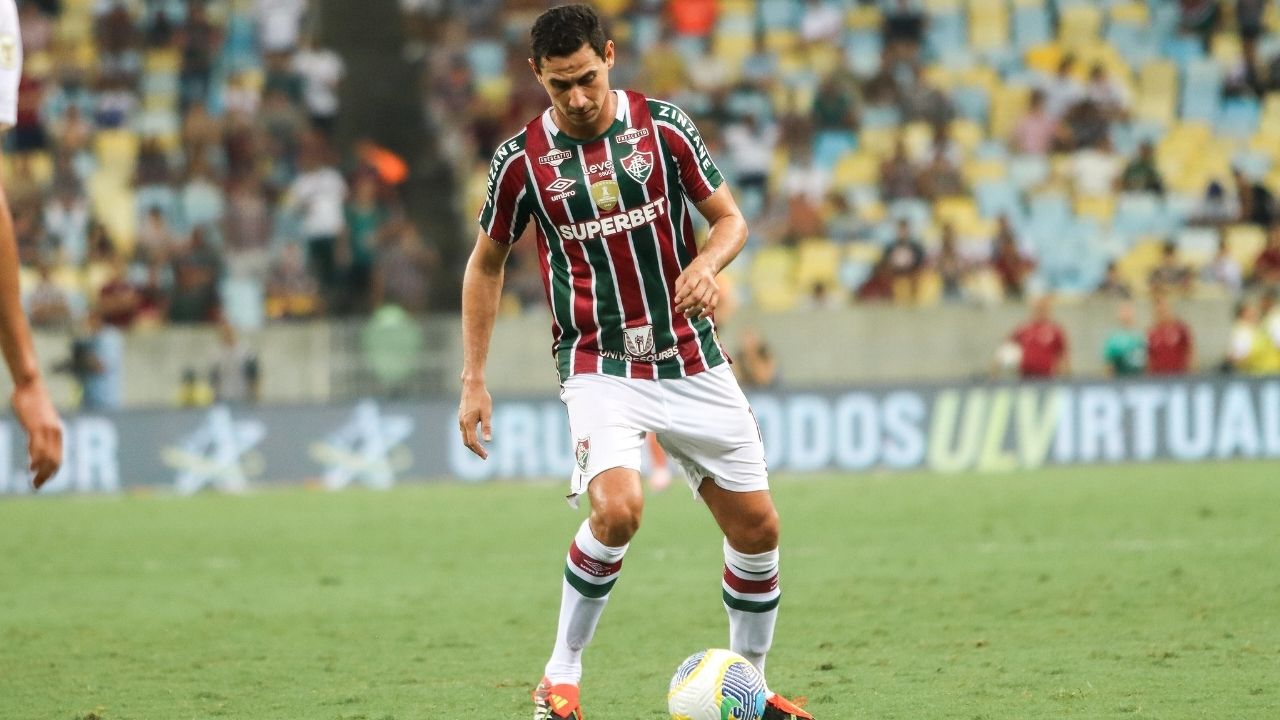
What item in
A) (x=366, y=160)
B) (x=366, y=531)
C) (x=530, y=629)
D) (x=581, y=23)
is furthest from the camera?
(x=366, y=160)

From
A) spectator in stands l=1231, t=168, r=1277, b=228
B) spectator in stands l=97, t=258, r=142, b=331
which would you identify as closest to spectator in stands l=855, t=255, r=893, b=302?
spectator in stands l=1231, t=168, r=1277, b=228

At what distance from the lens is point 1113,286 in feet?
66.0

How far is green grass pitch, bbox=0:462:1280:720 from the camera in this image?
659 cm

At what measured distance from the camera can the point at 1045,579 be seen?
962cm

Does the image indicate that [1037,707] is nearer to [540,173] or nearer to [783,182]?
[540,173]

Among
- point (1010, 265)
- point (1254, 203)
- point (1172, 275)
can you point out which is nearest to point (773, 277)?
point (1010, 265)

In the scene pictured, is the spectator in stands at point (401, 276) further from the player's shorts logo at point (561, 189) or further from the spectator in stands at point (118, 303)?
the player's shorts logo at point (561, 189)

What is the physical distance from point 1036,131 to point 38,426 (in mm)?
19762

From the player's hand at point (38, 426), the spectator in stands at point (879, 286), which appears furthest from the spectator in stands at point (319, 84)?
the player's hand at point (38, 426)

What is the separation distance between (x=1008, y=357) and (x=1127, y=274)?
105 inches

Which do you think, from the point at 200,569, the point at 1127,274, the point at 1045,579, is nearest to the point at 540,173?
the point at 1045,579

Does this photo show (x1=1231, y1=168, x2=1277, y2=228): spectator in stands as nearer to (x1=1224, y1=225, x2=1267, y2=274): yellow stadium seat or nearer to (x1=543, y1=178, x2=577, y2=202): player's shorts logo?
(x1=1224, y1=225, x2=1267, y2=274): yellow stadium seat

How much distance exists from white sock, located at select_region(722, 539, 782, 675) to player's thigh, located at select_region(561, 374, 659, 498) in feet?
1.72

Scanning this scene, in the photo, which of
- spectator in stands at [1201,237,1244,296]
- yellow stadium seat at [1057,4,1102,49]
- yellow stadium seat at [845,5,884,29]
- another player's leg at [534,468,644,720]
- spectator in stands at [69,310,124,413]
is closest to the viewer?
another player's leg at [534,468,644,720]
